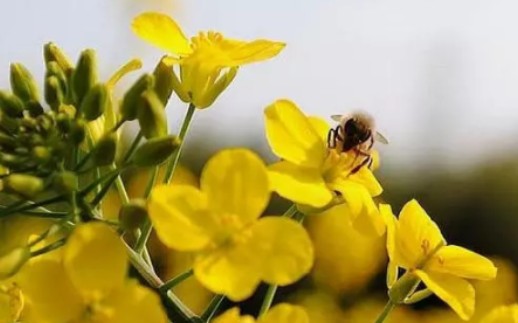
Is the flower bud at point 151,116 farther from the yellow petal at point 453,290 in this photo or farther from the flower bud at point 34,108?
the yellow petal at point 453,290

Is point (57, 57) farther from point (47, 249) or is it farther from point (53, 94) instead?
point (47, 249)

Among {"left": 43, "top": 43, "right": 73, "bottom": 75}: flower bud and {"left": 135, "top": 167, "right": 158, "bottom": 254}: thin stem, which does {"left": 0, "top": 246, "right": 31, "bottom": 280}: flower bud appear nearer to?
{"left": 135, "top": 167, "right": 158, "bottom": 254}: thin stem

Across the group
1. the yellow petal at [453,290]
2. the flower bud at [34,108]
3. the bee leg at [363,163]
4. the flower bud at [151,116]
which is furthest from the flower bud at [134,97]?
the yellow petal at [453,290]

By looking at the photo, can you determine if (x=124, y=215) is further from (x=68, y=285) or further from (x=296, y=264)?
(x=296, y=264)

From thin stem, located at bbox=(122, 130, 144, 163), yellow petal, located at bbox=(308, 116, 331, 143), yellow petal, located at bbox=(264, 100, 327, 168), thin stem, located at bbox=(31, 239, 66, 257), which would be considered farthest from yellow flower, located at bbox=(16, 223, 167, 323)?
yellow petal, located at bbox=(308, 116, 331, 143)

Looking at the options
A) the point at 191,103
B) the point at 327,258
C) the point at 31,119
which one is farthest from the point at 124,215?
the point at 327,258

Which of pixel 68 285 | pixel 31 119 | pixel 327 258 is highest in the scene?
pixel 31 119

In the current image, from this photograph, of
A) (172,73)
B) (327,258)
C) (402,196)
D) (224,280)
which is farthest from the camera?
(402,196)
